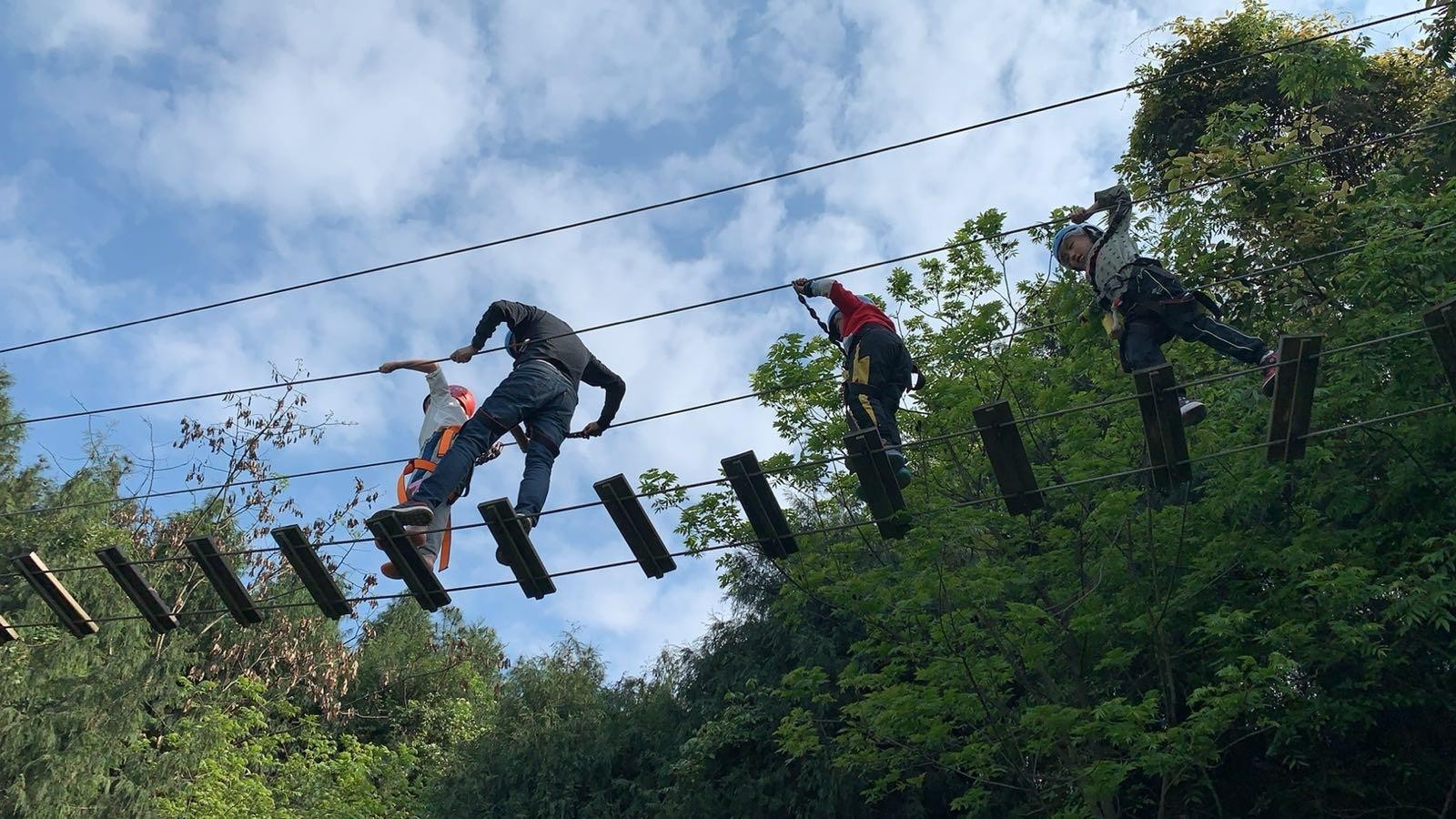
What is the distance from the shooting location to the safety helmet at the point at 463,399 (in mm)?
7900

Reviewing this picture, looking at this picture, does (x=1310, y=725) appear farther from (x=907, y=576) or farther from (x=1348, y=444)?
(x=907, y=576)

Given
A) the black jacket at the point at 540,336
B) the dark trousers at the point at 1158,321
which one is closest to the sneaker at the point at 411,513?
the black jacket at the point at 540,336

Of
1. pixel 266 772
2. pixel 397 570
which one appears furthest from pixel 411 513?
pixel 266 772

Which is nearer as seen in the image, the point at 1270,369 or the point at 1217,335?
the point at 1270,369

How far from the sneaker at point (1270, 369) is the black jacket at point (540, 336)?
12.7ft

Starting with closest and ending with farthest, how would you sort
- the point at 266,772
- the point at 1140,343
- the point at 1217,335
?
the point at 1217,335, the point at 1140,343, the point at 266,772

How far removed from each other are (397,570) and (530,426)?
1.13 m

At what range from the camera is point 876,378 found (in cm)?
769

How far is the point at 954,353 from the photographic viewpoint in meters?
12.5

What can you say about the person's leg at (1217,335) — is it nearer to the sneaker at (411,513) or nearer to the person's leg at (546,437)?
Answer: the person's leg at (546,437)

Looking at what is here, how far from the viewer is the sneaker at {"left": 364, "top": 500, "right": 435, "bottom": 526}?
695cm

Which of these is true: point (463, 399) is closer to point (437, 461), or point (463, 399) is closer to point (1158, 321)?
point (437, 461)

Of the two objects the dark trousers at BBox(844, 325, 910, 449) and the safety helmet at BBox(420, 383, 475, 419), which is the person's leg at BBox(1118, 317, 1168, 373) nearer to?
the dark trousers at BBox(844, 325, 910, 449)

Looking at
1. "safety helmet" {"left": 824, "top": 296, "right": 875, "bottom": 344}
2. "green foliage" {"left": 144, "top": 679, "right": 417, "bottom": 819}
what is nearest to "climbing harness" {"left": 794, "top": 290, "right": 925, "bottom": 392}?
"safety helmet" {"left": 824, "top": 296, "right": 875, "bottom": 344}
